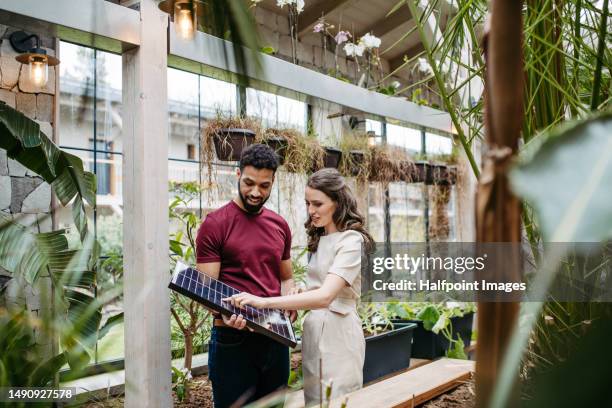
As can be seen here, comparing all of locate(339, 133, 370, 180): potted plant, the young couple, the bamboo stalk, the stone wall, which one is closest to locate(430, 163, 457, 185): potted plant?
locate(339, 133, 370, 180): potted plant

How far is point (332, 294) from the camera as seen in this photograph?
85.4 inches

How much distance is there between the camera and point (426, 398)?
181cm

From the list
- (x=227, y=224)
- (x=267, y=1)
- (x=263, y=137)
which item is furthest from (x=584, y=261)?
(x=267, y=1)

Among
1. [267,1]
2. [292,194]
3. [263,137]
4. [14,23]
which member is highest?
[267,1]

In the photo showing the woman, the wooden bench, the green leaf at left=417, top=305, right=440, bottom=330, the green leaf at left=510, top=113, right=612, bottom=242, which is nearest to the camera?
the green leaf at left=510, top=113, right=612, bottom=242

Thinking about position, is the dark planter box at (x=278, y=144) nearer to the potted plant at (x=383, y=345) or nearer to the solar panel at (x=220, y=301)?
the potted plant at (x=383, y=345)

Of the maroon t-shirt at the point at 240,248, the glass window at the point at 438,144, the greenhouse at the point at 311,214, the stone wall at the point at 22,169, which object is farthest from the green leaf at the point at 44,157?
the glass window at the point at 438,144

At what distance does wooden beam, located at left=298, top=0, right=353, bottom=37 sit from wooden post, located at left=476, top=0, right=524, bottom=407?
513 cm

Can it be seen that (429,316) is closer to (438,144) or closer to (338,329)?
(338,329)

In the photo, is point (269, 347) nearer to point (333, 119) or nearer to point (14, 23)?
point (14, 23)

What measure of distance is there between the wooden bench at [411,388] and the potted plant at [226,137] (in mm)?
1664

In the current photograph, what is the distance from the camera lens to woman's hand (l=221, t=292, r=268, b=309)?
189cm

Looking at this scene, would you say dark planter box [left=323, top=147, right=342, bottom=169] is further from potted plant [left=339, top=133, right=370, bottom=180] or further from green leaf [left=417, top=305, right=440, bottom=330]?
green leaf [left=417, top=305, right=440, bottom=330]

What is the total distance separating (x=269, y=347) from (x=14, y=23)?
1.61m
